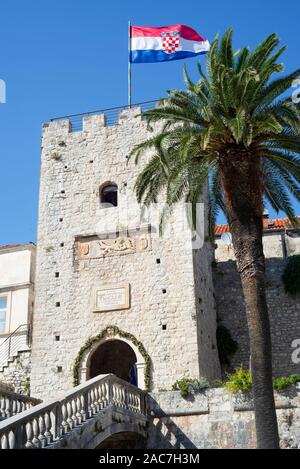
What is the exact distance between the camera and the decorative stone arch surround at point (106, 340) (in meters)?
Result: 21.5

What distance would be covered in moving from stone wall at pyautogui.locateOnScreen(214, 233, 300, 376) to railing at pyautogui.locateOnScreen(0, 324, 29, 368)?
8.14 metres

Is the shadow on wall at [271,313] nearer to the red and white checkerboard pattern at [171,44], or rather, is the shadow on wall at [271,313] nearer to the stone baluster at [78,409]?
the red and white checkerboard pattern at [171,44]

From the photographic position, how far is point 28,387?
916 inches

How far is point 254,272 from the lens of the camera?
15086 millimetres

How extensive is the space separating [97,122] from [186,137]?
11331mm

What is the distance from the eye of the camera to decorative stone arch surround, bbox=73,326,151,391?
21.5 m

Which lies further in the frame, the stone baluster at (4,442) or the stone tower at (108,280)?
the stone tower at (108,280)

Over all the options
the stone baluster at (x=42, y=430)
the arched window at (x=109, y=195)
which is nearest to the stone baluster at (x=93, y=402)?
the stone baluster at (x=42, y=430)

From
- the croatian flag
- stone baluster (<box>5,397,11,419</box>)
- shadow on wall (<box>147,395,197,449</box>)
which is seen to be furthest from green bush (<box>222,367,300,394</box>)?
Answer: the croatian flag

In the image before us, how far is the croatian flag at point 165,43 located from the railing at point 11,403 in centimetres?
1441

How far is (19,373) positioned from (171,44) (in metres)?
14.0

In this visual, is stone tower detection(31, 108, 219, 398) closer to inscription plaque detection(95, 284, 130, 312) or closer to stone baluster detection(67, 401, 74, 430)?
inscription plaque detection(95, 284, 130, 312)
